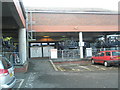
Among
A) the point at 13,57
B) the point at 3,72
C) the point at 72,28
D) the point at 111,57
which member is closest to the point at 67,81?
the point at 3,72

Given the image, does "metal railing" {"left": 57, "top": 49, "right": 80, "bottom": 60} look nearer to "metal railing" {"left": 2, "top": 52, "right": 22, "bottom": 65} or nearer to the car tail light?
"metal railing" {"left": 2, "top": 52, "right": 22, "bottom": 65}

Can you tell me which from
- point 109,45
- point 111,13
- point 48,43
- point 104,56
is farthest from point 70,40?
point 104,56

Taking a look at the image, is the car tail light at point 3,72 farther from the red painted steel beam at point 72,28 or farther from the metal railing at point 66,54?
the metal railing at point 66,54

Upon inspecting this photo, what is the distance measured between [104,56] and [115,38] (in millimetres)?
9767

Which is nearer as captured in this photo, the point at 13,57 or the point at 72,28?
the point at 13,57

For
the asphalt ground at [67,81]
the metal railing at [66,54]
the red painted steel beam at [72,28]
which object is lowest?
the asphalt ground at [67,81]

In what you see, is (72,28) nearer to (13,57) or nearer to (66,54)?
(66,54)

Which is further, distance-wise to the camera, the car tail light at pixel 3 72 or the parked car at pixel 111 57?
the parked car at pixel 111 57

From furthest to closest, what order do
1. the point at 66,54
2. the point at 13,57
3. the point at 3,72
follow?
the point at 66,54 < the point at 13,57 < the point at 3,72

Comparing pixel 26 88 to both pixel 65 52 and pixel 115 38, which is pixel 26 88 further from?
pixel 115 38

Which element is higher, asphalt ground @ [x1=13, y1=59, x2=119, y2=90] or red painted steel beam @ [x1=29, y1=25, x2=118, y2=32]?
red painted steel beam @ [x1=29, y1=25, x2=118, y2=32]

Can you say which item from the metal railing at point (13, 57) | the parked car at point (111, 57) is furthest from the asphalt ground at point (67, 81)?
the parked car at point (111, 57)

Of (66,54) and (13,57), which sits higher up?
(13,57)

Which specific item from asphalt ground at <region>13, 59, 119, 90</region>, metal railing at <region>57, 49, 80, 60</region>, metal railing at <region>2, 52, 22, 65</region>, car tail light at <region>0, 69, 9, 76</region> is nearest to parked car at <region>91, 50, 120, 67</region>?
asphalt ground at <region>13, 59, 119, 90</region>
